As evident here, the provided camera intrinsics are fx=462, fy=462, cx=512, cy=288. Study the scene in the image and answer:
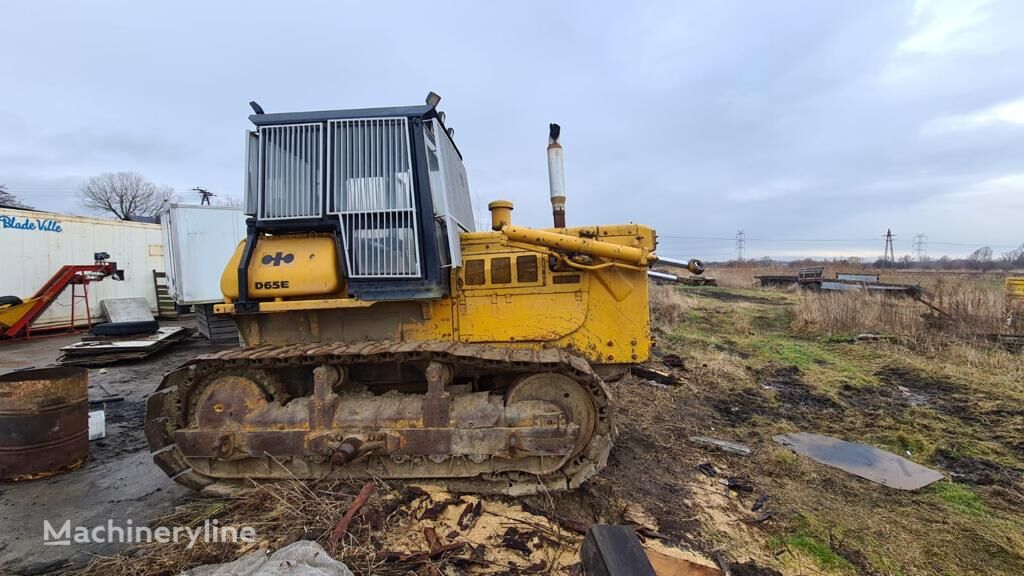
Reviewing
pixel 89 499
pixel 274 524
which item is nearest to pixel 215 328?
pixel 89 499

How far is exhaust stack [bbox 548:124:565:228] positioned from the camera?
13.7 ft

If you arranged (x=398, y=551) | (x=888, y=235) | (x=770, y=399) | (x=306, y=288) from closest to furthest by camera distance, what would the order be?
1. (x=398, y=551)
2. (x=306, y=288)
3. (x=770, y=399)
4. (x=888, y=235)

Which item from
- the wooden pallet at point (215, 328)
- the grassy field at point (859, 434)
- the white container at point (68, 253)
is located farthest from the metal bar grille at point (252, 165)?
the white container at point (68, 253)

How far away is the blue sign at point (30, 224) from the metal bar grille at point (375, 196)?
14.6 m

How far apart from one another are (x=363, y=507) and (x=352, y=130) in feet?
9.14

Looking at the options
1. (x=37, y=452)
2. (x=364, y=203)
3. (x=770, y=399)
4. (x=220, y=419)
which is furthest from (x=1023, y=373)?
(x=37, y=452)

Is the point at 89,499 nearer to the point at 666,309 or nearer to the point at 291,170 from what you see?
the point at 291,170

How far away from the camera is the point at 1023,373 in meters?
7.52

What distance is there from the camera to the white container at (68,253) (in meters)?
12.3

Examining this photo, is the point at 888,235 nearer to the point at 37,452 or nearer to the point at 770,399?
the point at 770,399

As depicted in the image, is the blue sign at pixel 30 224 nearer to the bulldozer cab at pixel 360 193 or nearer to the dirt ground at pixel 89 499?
the dirt ground at pixel 89 499

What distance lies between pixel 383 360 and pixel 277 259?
3.79ft

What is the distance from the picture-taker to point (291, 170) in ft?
12.0

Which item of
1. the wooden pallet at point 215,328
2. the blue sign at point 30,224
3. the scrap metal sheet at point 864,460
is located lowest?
the scrap metal sheet at point 864,460
